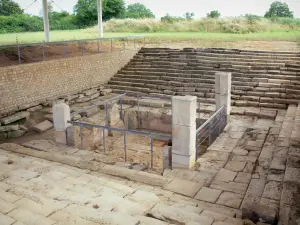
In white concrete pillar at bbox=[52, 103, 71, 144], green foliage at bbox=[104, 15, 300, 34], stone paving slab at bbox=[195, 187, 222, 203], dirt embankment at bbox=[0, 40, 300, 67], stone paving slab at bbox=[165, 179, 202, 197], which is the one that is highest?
green foliage at bbox=[104, 15, 300, 34]

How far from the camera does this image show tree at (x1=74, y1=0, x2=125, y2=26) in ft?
127

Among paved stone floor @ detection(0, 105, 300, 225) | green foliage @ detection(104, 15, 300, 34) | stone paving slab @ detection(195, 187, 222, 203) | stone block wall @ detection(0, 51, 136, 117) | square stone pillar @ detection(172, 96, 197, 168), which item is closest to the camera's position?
paved stone floor @ detection(0, 105, 300, 225)

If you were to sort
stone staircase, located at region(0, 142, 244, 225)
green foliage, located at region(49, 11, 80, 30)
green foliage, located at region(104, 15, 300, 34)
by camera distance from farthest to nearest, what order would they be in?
green foliage, located at region(49, 11, 80, 30) → green foliage, located at region(104, 15, 300, 34) → stone staircase, located at region(0, 142, 244, 225)

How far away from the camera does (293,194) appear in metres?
5.20

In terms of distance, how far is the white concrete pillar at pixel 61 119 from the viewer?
8891 mm

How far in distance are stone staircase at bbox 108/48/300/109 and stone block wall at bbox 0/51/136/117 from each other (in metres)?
0.84

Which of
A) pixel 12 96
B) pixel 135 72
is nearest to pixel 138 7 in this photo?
pixel 135 72

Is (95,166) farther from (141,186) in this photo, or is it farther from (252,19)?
(252,19)

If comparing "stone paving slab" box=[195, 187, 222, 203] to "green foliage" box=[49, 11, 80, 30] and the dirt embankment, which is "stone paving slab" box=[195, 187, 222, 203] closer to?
the dirt embankment

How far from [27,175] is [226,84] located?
673 cm

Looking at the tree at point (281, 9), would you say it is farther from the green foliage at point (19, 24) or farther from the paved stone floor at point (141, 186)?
the paved stone floor at point (141, 186)

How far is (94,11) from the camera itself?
125ft

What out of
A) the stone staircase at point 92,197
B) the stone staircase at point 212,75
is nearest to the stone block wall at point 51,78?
the stone staircase at point 212,75

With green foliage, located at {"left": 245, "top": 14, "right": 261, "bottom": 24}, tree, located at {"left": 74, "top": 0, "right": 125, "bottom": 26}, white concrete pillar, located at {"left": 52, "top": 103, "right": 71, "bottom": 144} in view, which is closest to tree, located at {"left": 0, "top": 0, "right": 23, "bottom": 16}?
tree, located at {"left": 74, "top": 0, "right": 125, "bottom": 26}
